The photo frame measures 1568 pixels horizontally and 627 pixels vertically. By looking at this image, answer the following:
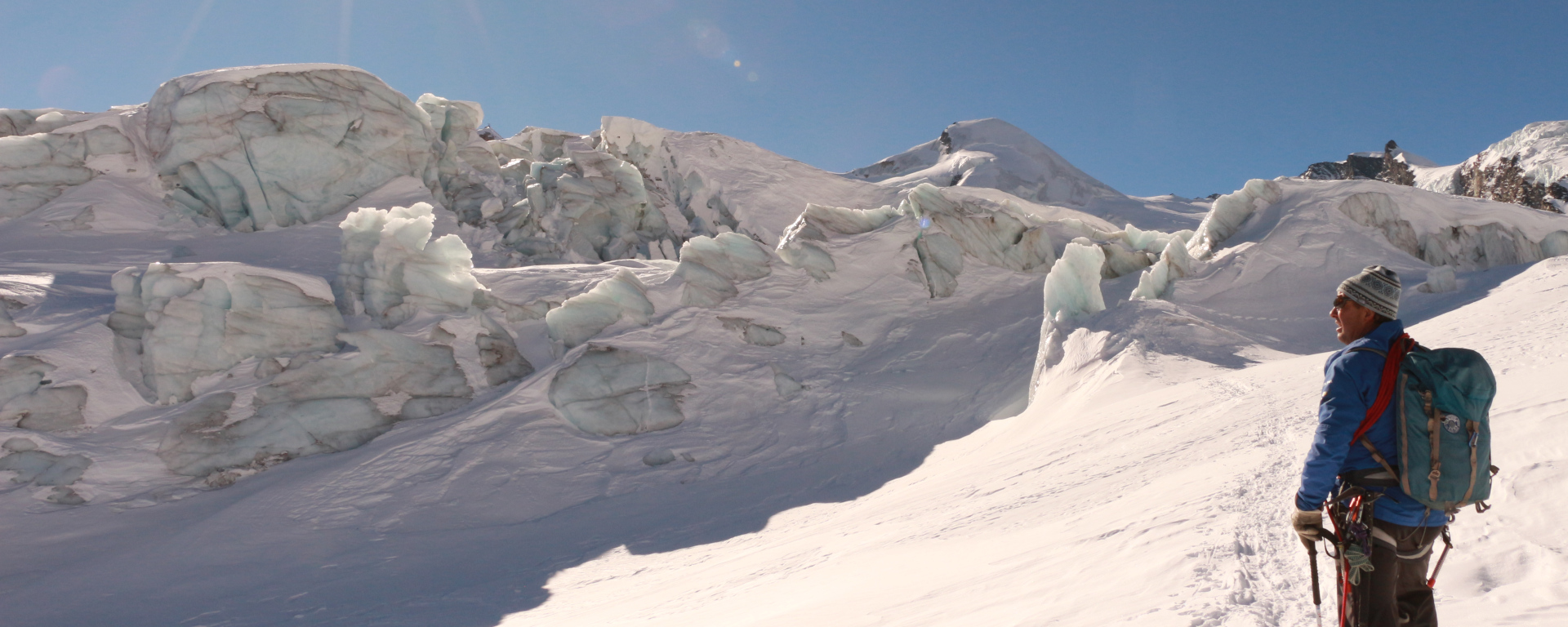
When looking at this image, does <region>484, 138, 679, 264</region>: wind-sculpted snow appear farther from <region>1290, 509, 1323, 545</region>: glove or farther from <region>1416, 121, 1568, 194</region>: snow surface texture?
<region>1416, 121, 1568, 194</region>: snow surface texture

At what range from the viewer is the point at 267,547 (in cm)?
1202

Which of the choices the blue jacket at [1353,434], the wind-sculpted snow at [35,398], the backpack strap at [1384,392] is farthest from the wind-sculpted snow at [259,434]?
the backpack strap at [1384,392]

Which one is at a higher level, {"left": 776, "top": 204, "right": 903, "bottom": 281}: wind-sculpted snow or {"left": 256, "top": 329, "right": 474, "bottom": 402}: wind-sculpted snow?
{"left": 776, "top": 204, "right": 903, "bottom": 281}: wind-sculpted snow

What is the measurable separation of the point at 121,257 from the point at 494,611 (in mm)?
16767

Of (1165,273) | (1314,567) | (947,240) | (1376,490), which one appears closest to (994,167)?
(947,240)

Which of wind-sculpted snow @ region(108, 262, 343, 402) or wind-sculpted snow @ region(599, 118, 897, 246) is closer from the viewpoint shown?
wind-sculpted snow @ region(108, 262, 343, 402)

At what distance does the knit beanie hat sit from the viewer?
2982mm

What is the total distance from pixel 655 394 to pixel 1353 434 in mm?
13817

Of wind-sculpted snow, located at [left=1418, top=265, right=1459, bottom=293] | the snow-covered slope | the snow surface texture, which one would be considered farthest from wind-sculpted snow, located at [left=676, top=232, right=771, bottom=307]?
the snow surface texture

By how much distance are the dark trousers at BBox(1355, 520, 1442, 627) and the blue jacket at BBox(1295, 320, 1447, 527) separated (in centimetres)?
5

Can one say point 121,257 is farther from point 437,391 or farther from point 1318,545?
point 1318,545

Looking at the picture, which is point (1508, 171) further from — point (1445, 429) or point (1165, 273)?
point (1445, 429)

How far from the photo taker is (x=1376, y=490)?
2.86 meters

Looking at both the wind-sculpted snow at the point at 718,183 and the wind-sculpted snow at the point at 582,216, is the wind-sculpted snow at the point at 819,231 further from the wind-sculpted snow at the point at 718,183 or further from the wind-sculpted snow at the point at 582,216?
the wind-sculpted snow at the point at 582,216
